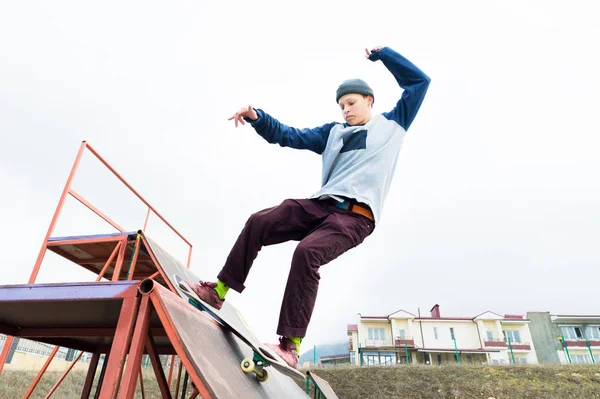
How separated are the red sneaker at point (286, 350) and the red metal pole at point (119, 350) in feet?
2.78

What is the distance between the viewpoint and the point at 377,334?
124 ft

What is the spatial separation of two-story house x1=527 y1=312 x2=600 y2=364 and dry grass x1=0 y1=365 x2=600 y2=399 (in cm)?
2821

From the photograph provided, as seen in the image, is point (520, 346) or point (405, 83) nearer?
point (405, 83)

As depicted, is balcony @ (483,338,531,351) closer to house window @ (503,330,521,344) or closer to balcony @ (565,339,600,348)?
house window @ (503,330,521,344)

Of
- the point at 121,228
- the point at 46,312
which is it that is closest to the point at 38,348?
the point at 121,228

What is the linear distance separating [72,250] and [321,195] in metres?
4.35

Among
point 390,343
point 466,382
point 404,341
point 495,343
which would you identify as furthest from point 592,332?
point 466,382

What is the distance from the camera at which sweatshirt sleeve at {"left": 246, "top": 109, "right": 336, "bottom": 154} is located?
282cm

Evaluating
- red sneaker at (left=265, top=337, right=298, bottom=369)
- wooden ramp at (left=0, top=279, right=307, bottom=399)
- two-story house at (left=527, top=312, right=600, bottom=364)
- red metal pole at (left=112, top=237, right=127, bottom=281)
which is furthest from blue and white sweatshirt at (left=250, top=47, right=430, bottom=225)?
two-story house at (left=527, top=312, right=600, bottom=364)

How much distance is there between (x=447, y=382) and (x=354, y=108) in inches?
578

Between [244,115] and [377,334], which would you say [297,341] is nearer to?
[244,115]

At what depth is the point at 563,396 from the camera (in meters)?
12.6

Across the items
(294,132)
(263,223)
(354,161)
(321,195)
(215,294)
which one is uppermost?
(294,132)

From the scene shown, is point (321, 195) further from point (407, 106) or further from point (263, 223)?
point (407, 106)
